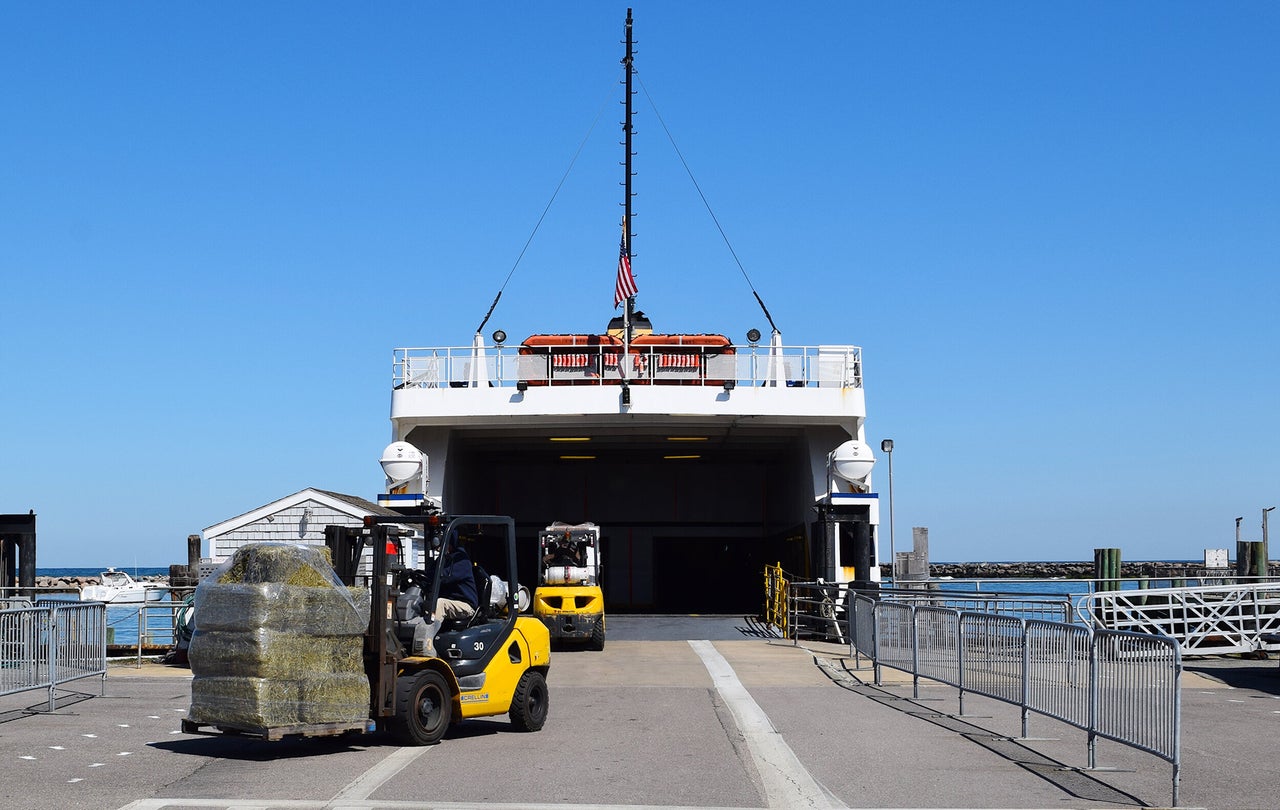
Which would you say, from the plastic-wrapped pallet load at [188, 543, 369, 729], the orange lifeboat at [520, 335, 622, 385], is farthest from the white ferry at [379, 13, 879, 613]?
the plastic-wrapped pallet load at [188, 543, 369, 729]

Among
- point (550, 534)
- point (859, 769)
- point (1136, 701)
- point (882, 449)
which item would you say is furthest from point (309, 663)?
point (882, 449)

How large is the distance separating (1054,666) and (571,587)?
45.0 ft

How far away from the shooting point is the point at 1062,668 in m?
11.2

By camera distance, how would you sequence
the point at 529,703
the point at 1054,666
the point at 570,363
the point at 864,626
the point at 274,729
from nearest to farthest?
the point at 274,729 < the point at 1054,666 < the point at 529,703 < the point at 864,626 < the point at 570,363

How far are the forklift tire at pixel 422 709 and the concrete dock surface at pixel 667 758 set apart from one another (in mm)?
199

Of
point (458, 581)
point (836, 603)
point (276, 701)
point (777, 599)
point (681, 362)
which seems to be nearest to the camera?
point (276, 701)

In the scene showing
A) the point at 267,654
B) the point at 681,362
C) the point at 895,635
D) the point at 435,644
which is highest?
the point at 681,362

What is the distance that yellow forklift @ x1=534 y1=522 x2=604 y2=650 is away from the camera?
23.0m

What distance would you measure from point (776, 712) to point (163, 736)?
6414 mm

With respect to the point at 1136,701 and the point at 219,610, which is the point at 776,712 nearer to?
the point at 1136,701

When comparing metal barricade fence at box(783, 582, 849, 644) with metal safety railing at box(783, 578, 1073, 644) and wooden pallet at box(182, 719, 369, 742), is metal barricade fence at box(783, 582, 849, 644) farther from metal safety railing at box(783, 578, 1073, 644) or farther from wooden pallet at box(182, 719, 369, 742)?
wooden pallet at box(182, 719, 369, 742)

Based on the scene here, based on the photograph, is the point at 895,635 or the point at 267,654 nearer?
the point at 267,654

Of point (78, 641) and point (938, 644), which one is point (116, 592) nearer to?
point (78, 641)

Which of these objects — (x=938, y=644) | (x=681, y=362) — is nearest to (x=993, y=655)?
(x=938, y=644)
